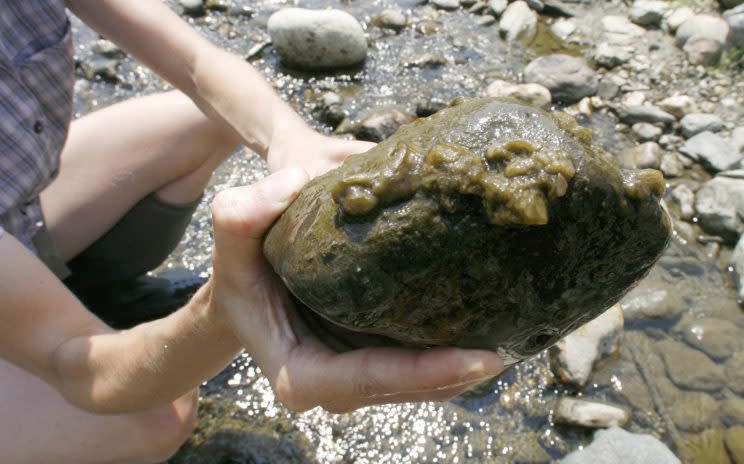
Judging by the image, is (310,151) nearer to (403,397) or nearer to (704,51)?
(403,397)

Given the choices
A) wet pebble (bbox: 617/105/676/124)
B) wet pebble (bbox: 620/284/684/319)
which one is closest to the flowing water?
wet pebble (bbox: 620/284/684/319)

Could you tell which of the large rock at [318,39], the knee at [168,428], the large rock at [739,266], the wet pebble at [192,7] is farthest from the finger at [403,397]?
the wet pebble at [192,7]

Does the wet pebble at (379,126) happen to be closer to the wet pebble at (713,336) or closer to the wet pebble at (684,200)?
the wet pebble at (684,200)

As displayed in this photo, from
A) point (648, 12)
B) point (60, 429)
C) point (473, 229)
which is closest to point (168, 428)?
point (60, 429)

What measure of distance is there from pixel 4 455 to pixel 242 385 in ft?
4.05

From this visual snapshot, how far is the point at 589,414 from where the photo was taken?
11.6 feet

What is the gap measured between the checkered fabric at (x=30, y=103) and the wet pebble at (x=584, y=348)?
112 inches

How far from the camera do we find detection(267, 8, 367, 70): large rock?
19.6ft

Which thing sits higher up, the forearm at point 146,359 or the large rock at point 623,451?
the forearm at point 146,359

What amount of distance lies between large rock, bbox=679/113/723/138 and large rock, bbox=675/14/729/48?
4.40 ft

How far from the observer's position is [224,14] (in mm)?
6918

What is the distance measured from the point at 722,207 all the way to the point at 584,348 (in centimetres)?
187

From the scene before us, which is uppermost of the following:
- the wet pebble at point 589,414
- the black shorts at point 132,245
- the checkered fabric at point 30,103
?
the checkered fabric at point 30,103

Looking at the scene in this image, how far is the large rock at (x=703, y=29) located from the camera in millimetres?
6508
